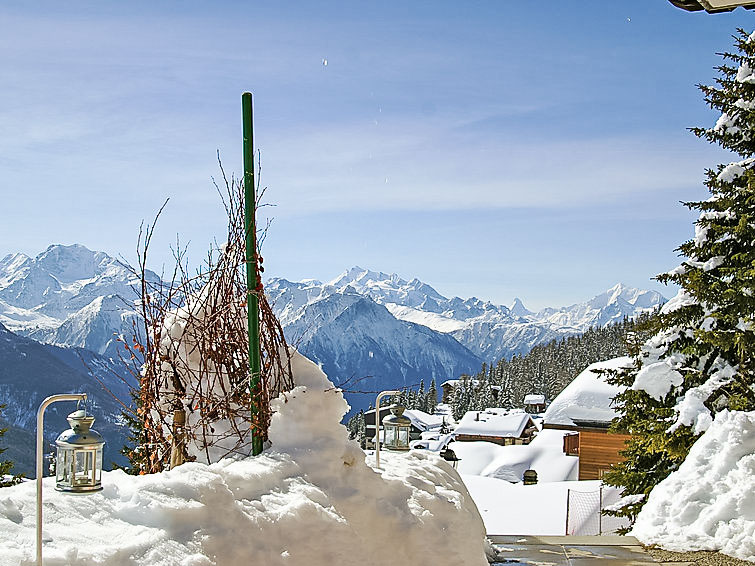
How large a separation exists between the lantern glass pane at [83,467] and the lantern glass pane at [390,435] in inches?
90.5

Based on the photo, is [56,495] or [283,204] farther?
[283,204]

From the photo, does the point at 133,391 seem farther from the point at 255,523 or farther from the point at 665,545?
the point at 665,545

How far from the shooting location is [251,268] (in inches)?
153

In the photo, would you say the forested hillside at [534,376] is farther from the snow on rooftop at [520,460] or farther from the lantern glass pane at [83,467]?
the lantern glass pane at [83,467]

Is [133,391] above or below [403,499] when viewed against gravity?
above

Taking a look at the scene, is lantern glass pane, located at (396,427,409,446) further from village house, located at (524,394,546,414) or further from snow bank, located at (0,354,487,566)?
village house, located at (524,394,546,414)

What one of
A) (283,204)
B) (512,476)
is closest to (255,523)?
(283,204)

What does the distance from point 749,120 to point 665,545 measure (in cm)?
452

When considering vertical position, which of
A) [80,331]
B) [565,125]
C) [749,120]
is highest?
[565,125]

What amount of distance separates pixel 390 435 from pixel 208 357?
138 centimetres

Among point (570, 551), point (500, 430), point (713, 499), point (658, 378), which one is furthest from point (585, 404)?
point (500, 430)

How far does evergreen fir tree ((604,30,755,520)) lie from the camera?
23.8 ft

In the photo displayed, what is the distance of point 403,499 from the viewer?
11.6 ft

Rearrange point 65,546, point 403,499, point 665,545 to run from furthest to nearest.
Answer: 1. point 665,545
2. point 403,499
3. point 65,546
